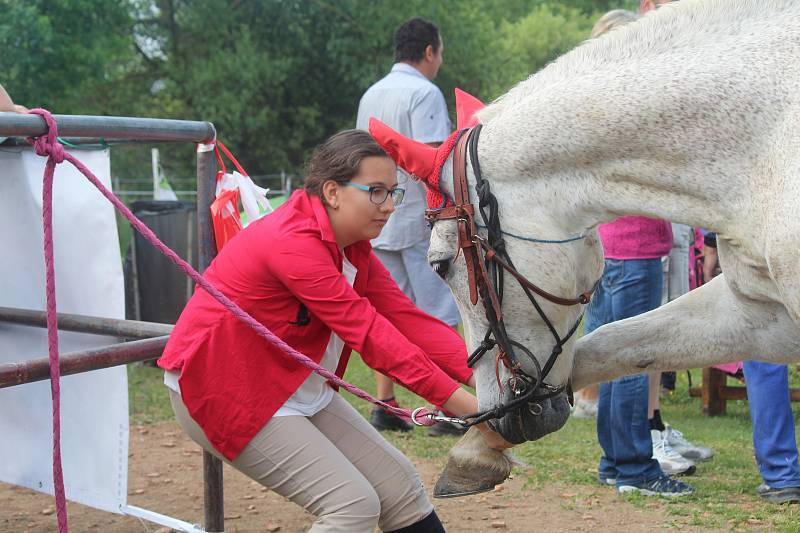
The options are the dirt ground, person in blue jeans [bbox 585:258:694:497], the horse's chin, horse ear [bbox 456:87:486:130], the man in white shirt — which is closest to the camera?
the horse's chin

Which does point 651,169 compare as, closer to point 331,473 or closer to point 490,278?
point 490,278

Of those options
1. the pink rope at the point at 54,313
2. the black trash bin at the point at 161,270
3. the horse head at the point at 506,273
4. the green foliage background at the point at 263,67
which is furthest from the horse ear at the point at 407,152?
the green foliage background at the point at 263,67

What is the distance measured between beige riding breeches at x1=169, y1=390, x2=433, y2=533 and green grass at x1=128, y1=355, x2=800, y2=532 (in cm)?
168

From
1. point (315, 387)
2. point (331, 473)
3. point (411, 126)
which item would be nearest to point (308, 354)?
point (315, 387)

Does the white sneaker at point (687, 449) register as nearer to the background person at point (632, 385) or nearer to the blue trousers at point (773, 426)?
the background person at point (632, 385)

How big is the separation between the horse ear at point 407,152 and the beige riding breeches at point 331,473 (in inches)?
33.3

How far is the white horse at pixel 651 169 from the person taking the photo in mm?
2596

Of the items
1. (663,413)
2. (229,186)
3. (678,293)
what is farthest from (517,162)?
(663,413)

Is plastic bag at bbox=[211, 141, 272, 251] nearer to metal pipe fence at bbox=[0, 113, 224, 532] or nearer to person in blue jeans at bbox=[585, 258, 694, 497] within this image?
metal pipe fence at bbox=[0, 113, 224, 532]

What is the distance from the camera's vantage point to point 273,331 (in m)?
2.93

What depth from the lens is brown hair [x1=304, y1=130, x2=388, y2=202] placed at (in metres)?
2.87

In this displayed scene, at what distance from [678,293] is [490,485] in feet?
9.81

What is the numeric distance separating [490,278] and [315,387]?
2.23ft

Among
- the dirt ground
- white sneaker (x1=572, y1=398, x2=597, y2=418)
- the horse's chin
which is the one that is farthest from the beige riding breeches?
white sneaker (x1=572, y1=398, x2=597, y2=418)
